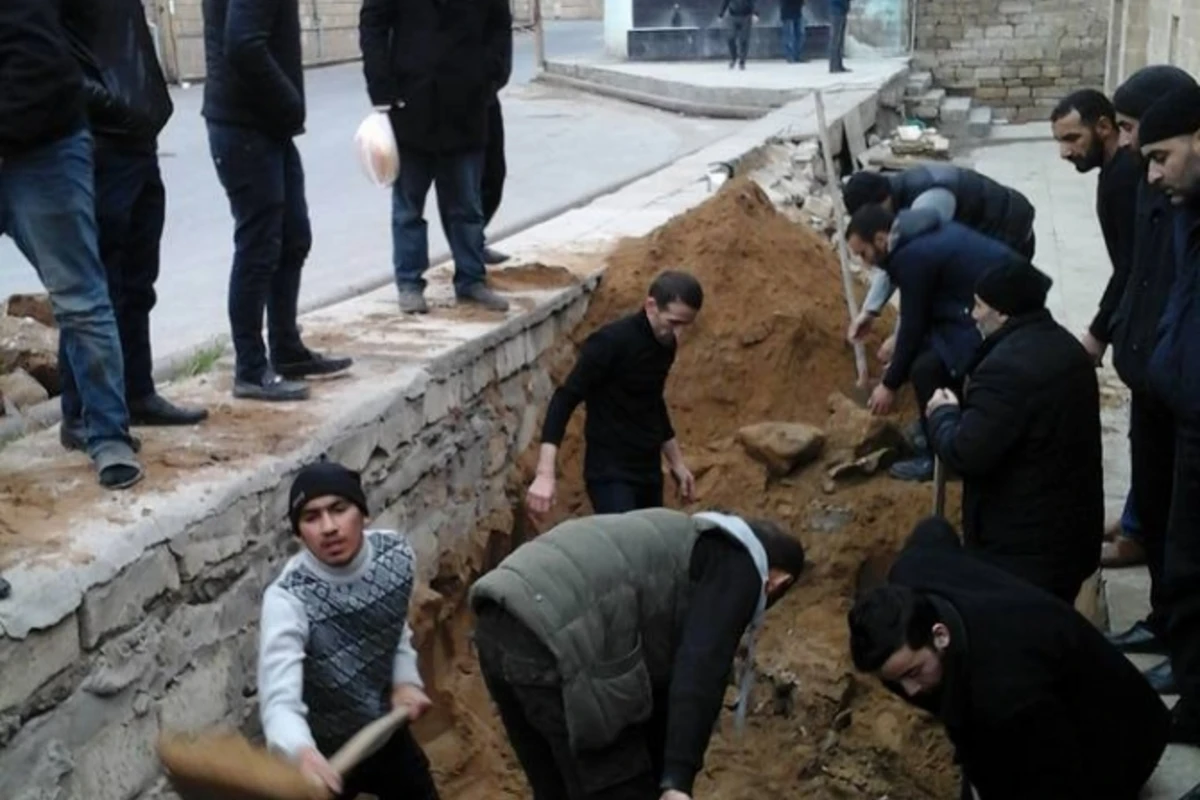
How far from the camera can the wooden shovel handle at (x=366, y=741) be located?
143 inches

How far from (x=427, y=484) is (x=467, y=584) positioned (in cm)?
57

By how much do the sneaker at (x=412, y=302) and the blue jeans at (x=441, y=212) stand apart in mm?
19

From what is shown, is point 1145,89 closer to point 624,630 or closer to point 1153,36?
point 624,630

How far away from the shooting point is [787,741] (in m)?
6.15

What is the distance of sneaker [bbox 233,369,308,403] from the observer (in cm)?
538

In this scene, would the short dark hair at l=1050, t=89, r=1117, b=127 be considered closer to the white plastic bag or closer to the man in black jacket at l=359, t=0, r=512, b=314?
the man in black jacket at l=359, t=0, r=512, b=314

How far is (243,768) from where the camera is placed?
3.51 metres

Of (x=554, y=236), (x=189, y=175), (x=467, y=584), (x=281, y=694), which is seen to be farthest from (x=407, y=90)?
(x=189, y=175)

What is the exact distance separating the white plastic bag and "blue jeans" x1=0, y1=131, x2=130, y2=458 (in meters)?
1.93

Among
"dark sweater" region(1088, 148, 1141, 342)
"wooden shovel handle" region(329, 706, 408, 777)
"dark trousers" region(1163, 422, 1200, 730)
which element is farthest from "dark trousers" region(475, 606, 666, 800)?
"dark sweater" region(1088, 148, 1141, 342)

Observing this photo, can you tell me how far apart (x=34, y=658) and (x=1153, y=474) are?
3.60 metres

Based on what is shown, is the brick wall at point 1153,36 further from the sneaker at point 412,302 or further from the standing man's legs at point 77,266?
the standing man's legs at point 77,266

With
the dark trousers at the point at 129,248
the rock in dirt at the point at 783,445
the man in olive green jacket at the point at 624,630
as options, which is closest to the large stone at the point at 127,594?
the dark trousers at the point at 129,248

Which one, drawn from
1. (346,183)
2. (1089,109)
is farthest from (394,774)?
(346,183)
